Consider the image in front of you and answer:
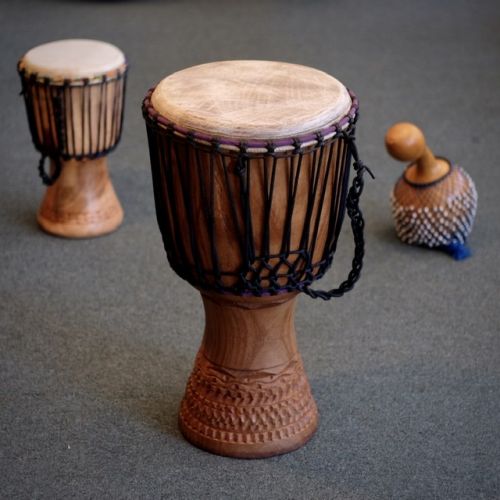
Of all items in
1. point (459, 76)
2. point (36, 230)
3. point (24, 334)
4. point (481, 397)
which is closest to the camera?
point (481, 397)

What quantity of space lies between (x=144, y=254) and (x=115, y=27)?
2.18 metres

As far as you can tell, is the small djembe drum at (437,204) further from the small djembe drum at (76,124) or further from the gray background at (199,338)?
the small djembe drum at (76,124)

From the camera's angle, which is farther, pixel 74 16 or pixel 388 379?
pixel 74 16

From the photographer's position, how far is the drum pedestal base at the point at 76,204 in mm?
2629

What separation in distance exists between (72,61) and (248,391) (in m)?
1.12

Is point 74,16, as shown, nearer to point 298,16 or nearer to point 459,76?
point 298,16

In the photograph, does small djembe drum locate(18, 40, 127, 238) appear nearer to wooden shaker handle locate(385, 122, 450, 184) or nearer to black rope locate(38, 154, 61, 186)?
black rope locate(38, 154, 61, 186)

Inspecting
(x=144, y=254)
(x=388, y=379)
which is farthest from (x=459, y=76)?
(x=388, y=379)

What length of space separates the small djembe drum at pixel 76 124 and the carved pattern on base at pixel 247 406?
0.92m

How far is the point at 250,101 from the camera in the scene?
1.65 m

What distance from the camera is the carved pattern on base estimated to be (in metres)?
1.85

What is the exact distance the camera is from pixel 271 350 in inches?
72.8

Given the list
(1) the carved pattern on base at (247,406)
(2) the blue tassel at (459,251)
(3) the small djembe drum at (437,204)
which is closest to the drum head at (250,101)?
(1) the carved pattern on base at (247,406)

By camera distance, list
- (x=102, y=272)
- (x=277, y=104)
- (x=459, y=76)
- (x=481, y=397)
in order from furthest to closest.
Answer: (x=459, y=76), (x=102, y=272), (x=481, y=397), (x=277, y=104)
